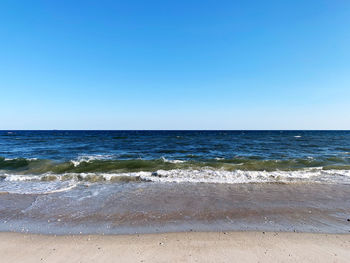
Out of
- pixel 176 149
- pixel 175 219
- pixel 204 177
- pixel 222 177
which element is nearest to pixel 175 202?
pixel 175 219

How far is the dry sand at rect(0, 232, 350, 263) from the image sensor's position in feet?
12.5

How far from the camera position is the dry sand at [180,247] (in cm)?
380

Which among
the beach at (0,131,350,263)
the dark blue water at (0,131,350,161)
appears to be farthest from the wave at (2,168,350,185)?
the dark blue water at (0,131,350,161)

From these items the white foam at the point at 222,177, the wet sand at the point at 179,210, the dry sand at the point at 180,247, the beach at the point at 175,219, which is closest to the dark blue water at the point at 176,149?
the white foam at the point at 222,177

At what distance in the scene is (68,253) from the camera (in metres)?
3.98

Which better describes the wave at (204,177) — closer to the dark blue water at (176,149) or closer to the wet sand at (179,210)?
the wet sand at (179,210)

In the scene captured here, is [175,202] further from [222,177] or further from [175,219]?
[222,177]

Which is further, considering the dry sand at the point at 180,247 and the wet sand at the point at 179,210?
the wet sand at the point at 179,210

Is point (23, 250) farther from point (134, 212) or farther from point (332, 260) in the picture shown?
point (332, 260)

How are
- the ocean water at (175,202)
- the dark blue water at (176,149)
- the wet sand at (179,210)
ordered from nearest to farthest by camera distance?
1. the wet sand at (179,210)
2. the ocean water at (175,202)
3. the dark blue water at (176,149)

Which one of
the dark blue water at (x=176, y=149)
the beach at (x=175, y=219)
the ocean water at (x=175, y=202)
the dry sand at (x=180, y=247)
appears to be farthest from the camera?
the dark blue water at (x=176, y=149)

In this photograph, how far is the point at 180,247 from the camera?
4.14m

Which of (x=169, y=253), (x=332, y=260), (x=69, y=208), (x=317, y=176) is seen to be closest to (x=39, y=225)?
(x=69, y=208)

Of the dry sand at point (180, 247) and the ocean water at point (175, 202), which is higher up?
the dry sand at point (180, 247)
